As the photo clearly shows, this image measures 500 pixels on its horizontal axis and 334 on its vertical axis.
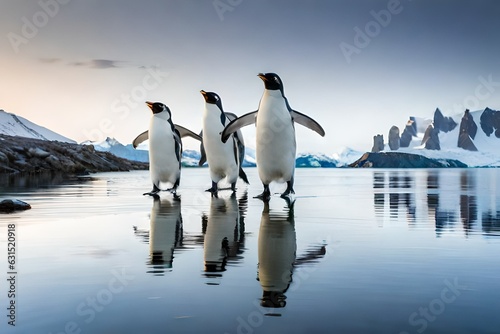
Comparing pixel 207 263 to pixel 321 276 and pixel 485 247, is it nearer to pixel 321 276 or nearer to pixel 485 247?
pixel 321 276

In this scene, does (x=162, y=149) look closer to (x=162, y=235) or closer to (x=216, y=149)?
(x=216, y=149)

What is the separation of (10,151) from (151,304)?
119 ft

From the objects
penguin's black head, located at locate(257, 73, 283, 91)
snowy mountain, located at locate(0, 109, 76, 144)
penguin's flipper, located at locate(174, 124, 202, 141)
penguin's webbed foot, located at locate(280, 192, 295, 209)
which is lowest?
penguin's webbed foot, located at locate(280, 192, 295, 209)

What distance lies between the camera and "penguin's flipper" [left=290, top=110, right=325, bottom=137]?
415 inches

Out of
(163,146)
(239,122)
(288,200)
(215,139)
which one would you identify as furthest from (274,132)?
(163,146)

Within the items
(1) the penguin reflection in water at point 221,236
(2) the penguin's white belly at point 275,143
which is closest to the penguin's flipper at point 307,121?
(2) the penguin's white belly at point 275,143

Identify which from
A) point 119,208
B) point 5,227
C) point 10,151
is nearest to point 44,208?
point 119,208

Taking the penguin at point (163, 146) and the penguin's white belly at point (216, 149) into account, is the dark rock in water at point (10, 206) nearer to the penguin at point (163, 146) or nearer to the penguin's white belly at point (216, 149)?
the penguin at point (163, 146)

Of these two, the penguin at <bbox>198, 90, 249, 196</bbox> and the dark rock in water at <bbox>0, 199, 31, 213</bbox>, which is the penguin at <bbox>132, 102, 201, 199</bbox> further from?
the dark rock in water at <bbox>0, 199, 31, 213</bbox>

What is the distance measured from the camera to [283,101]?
10.0m

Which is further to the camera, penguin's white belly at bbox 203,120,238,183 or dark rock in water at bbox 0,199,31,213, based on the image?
penguin's white belly at bbox 203,120,238,183

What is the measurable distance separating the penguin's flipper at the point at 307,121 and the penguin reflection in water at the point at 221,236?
2697mm

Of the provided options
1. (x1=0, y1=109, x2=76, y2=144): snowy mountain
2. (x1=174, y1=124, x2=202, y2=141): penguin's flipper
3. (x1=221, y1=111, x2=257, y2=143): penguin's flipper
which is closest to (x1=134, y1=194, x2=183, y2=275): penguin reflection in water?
(x1=221, y1=111, x2=257, y2=143): penguin's flipper

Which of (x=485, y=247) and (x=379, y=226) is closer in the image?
(x=485, y=247)
